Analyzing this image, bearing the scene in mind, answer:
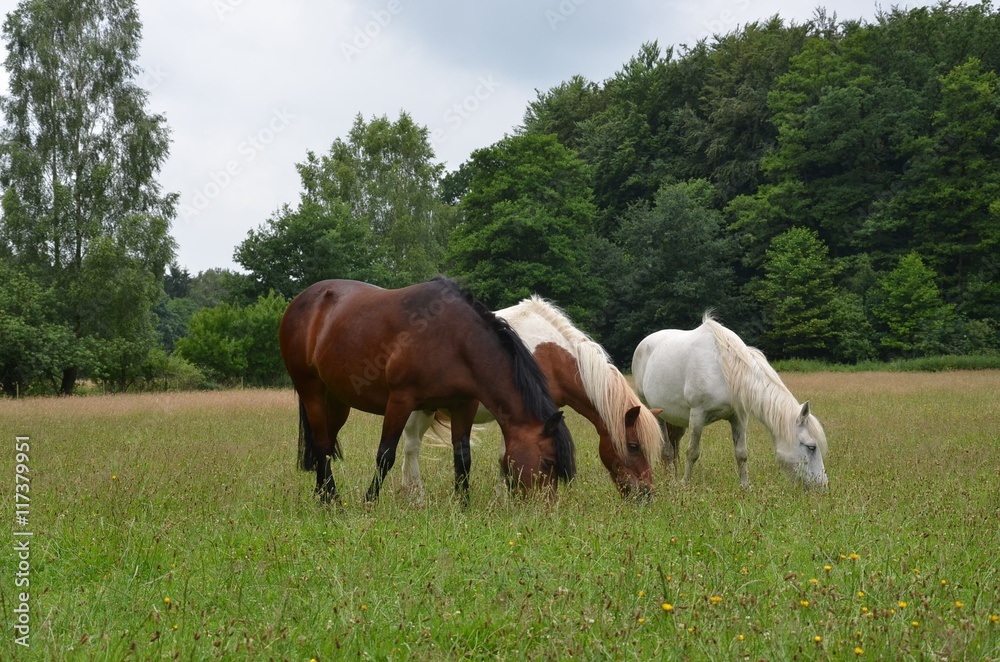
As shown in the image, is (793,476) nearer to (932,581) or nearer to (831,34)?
(932,581)

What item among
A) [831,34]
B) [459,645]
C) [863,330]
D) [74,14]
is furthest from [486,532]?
[831,34]

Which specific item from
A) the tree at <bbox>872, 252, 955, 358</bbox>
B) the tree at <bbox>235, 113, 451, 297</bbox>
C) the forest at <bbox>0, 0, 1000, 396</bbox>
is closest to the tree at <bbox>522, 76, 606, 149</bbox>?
the forest at <bbox>0, 0, 1000, 396</bbox>

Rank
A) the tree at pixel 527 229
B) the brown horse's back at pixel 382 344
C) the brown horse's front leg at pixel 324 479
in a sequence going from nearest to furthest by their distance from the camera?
the brown horse's back at pixel 382 344 < the brown horse's front leg at pixel 324 479 < the tree at pixel 527 229

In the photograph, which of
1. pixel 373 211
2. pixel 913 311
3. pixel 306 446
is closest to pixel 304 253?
pixel 373 211

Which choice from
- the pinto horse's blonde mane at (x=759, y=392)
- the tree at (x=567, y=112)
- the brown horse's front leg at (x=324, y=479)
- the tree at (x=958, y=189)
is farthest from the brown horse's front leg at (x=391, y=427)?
the tree at (x=567, y=112)

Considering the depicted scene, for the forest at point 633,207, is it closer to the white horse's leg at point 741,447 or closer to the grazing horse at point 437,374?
the grazing horse at point 437,374

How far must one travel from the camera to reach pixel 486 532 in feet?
15.6

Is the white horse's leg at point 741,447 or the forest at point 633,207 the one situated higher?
→ the forest at point 633,207

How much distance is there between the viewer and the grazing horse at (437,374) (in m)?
5.41

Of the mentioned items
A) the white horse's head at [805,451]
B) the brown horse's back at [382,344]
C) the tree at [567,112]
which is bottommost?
the white horse's head at [805,451]

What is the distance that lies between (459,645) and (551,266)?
33.7 meters

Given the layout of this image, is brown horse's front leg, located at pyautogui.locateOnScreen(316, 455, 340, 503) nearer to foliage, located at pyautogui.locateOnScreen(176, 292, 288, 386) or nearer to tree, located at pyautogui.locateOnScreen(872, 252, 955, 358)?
foliage, located at pyautogui.locateOnScreen(176, 292, 288, 386)

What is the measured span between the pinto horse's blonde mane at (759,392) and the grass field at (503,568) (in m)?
0.49

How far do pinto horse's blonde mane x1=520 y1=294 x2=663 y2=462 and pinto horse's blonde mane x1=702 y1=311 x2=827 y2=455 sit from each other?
151 centimetres
